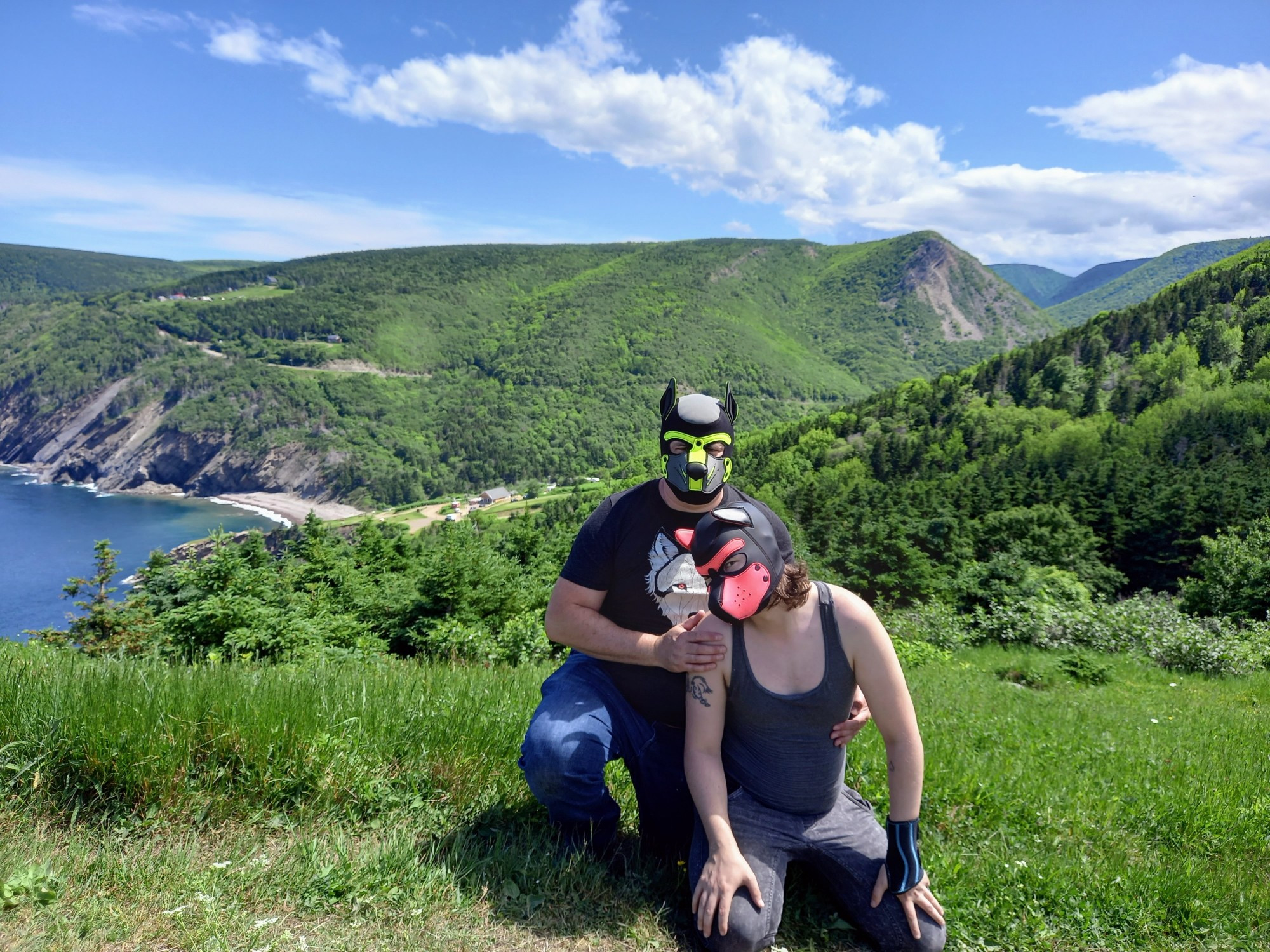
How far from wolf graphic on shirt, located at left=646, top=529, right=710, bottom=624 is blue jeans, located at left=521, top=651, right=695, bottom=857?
49cm

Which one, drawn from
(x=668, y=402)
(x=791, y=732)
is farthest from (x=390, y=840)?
(x=668, y=402)

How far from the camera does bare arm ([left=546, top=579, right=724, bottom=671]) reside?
2.80m

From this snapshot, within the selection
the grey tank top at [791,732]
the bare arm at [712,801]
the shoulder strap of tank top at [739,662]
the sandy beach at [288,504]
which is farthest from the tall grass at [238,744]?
the sandy beach at [288,504]

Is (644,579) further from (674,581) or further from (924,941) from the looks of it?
(924,941)

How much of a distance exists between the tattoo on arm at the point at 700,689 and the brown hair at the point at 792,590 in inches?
17.2

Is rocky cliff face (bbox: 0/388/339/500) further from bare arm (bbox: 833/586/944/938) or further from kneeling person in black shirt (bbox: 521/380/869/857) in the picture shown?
bare arm (bbox: 833/586/944/938)

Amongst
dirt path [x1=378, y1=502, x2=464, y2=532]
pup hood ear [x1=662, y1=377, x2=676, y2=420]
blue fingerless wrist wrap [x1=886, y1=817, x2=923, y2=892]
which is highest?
pup hood ear [x1=662, y1=377, x2=676, y2=420]

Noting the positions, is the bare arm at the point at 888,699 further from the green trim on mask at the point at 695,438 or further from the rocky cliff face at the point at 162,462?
the rocky cliff face at the point at 162,462

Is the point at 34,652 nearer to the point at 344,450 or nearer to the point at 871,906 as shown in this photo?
the point at 871,906

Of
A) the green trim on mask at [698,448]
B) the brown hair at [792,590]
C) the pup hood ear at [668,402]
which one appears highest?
the pup hood ear at [668,402]

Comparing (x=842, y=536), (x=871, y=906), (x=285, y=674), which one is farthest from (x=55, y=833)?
(x=842, y=536)

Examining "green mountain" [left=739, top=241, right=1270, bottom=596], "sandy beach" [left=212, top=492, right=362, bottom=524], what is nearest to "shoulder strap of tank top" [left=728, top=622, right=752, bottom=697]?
"green mountain" [left=739, top=241, right=1270, bottom=596]

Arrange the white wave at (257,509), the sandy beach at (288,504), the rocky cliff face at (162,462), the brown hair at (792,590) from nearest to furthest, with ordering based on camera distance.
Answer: the brown hair at (792,590), the white wave at (257,509), the sandy beach at (288,504), the rocky cliff face at (162,462)

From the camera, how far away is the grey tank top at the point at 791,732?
109 inches
